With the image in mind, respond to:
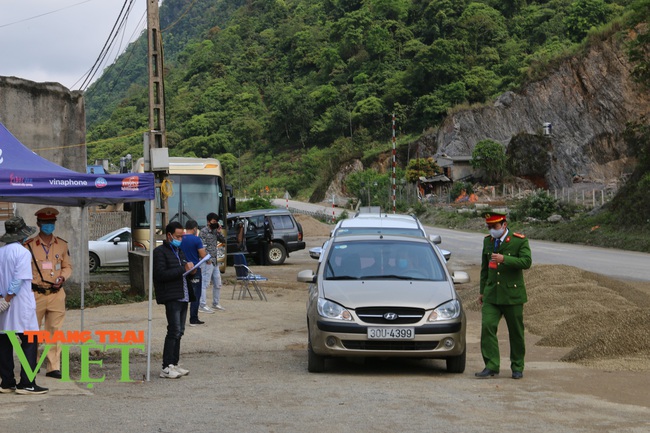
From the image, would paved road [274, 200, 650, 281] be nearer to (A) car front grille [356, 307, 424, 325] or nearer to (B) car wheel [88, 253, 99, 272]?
(B) car wheel [88, 253, 99, 272]

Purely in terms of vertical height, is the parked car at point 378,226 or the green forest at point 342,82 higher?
the green forest at point 342,82

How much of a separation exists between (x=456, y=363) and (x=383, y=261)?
1666 mm

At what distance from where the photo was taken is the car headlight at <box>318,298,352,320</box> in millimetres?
10148

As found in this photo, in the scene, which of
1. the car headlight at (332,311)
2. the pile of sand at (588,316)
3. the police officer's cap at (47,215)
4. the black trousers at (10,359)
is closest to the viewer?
the black trousers at (10,359)

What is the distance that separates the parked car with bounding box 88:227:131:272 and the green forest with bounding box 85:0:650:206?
2841 inches

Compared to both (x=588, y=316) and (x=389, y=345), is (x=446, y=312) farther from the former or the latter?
(x=588, y=316)

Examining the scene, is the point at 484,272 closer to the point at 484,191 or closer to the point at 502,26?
the point at 484,191

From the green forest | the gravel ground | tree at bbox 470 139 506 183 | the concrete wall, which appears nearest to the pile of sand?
the gravel ground

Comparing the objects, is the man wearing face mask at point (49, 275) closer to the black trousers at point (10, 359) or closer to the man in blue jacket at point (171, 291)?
the black trousers at point (10, 359)

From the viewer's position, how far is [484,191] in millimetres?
93000

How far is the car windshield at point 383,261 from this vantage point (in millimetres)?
11141

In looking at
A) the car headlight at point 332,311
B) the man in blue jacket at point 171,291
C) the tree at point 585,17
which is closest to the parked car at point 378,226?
the car headlight at point 332,311

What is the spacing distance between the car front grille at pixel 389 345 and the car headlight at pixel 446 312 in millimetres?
276

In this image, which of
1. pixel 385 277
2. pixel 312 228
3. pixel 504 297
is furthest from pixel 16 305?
pixel 312 228
